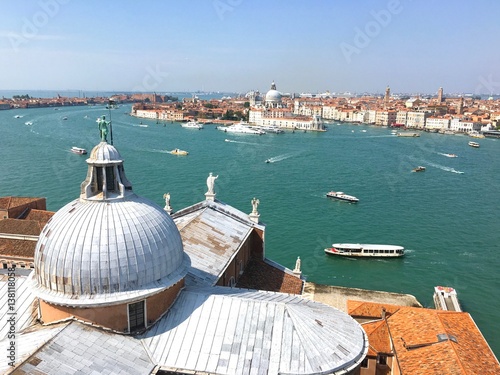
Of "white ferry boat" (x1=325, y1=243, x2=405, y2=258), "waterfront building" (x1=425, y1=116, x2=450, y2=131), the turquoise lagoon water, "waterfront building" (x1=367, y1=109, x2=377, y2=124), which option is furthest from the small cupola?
"waterfront building" (x1=367, y1=109, x2=377, y2=124)

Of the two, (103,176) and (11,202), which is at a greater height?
(103,176)

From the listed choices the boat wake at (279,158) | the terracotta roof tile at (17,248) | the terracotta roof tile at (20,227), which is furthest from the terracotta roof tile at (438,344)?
the boat wake at (279,158)

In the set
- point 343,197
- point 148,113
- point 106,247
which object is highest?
point 106,247

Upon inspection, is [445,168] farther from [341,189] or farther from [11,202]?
[11,202]

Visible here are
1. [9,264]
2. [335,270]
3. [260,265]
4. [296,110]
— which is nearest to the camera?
[260,265]

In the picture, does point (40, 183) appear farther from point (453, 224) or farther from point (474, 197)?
point (474, 197)

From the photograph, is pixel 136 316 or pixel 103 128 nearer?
pixel 136 316

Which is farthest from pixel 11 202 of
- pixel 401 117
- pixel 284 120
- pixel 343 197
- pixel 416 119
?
pixel 401 117

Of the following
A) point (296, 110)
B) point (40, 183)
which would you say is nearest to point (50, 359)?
point (40, 183)
